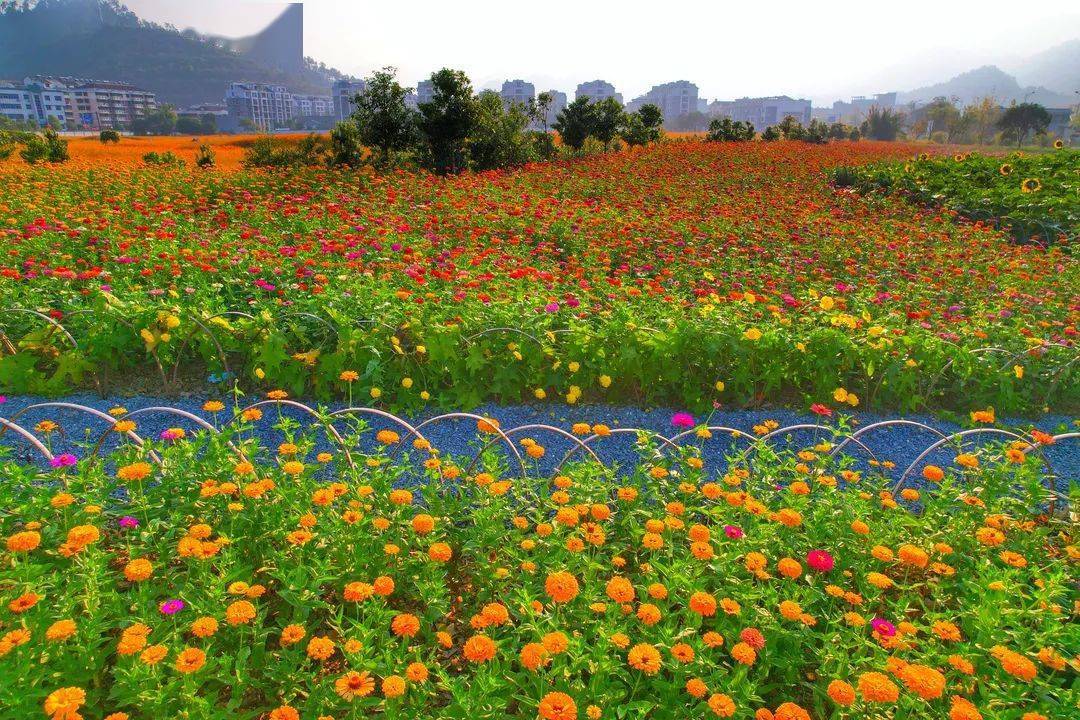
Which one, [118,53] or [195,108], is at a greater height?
[118,53]

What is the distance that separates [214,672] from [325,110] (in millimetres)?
154504

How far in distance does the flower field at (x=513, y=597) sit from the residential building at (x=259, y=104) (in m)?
116

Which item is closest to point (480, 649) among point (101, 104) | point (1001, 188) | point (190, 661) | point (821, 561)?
point (190, 661)

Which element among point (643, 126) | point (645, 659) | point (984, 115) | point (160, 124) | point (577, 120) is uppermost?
point (984, 115)

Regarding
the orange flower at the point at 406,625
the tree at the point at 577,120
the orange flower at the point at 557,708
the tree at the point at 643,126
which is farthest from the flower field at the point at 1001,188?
the orange flower at the point at 406,625

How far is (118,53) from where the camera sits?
119 m

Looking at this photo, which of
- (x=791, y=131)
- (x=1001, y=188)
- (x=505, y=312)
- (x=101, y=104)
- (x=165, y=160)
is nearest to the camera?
(x=505, y=312)

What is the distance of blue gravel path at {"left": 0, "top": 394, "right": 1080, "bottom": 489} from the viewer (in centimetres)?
366

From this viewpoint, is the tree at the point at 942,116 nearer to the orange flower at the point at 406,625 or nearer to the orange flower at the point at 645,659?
the orange flower at the point at 645,659

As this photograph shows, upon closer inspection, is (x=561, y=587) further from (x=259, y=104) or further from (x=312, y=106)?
(x=312, y=106)

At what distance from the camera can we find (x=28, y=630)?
153cm

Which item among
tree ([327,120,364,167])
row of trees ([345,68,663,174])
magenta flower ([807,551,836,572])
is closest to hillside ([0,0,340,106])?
tree ([327,120,364,167])

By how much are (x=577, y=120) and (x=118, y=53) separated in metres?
141

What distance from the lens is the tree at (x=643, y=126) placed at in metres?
23.2
